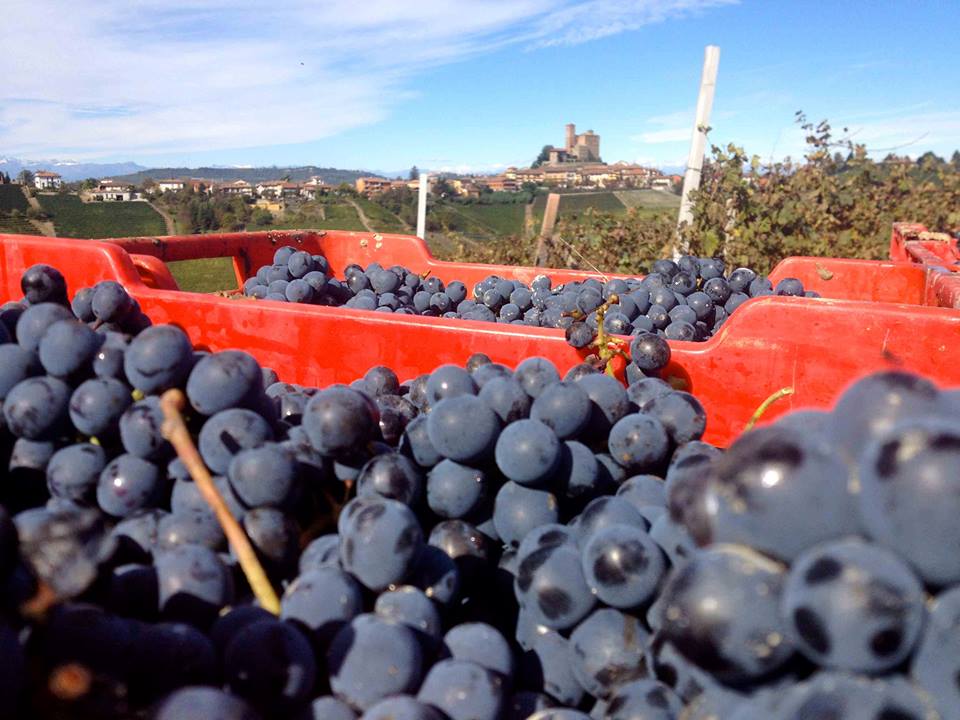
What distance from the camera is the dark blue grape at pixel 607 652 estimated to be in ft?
3.27

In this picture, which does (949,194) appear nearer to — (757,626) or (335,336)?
(335,336)

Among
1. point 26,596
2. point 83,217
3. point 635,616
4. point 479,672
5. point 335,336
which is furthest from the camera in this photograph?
point 83,217

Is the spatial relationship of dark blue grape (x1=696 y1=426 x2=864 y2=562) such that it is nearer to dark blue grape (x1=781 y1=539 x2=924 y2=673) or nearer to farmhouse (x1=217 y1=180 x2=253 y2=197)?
dark blue grape (x1=781 y1=539 x2=924 y2=673)

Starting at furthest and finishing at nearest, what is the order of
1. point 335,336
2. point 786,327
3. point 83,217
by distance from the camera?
point 83,217 < point 335,336 < point 786,327

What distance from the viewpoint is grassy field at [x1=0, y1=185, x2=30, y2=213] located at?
74.1ft

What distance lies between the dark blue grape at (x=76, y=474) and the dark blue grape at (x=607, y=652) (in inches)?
34.1

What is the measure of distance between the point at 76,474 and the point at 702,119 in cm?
521

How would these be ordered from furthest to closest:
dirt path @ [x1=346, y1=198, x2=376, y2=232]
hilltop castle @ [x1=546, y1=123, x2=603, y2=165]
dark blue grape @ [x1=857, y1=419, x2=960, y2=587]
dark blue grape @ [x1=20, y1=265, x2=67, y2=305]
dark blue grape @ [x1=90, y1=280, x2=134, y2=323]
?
hilltop castle @ [x1=546, y1=123, x2=603, y2=165], dirt path @ [x1=346, y1=198, x2=376, y2=232], dark blue grape @ [x1=20, y1=265, x2=67, y2=305], dark blue grape @ [x1=90, y1=280, x2=134, y2=323], dark blue grape @ [x1=857, y1=419, x2=960, y2=587]

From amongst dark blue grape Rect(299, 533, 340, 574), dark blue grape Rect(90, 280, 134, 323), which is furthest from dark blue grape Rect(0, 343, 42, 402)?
dark blue grape Rect(299, 533, 340, 574)

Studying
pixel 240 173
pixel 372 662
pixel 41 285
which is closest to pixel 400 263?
pixel 41 285

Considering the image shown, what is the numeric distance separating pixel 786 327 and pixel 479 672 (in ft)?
4.70

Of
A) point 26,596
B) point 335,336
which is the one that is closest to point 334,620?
point 26,596

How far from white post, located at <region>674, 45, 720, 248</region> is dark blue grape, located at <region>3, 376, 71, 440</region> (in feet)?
16.8

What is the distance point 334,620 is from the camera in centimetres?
92
